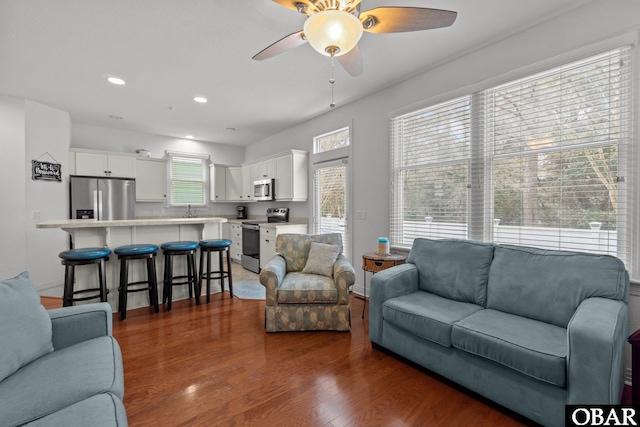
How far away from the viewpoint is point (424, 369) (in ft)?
7.36

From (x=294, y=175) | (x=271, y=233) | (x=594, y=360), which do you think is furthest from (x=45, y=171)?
(x=594, y=360)

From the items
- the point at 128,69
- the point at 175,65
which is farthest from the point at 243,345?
the point at 128,69

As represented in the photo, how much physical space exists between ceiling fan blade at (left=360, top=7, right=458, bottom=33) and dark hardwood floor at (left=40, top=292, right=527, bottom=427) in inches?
91.7

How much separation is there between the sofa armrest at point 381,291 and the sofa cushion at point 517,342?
61 centimetres

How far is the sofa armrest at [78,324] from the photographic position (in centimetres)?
162

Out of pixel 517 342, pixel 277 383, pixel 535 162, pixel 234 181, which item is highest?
pixel 234 181

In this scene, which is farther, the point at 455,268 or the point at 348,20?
the point at 455,268

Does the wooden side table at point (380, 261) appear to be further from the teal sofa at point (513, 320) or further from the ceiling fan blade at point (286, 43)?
the ceiling fan blade at point (286, 43)

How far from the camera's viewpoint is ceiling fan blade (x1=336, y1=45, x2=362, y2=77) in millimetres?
2046

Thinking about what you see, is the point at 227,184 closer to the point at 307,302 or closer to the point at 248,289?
the point at 248,289

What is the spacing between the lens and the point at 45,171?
14.5 ft

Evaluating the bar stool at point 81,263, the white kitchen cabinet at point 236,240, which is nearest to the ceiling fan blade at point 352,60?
the bar stool at point 81,263

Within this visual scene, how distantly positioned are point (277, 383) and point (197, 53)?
9.91 ft

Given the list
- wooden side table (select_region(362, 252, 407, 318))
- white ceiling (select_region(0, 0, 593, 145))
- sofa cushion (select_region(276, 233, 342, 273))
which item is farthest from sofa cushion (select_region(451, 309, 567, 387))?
white ceiling (select_region(0, 0, 593, 145))
